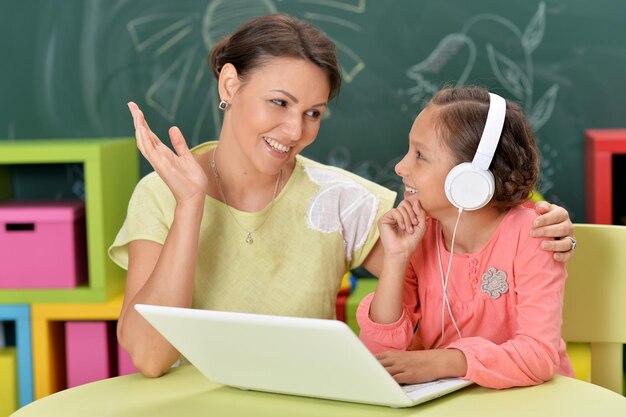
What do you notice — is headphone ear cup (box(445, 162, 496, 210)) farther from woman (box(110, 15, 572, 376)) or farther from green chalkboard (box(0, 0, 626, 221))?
green chalkboard (box(0, 0, 626, 221))

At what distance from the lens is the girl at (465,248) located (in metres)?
1.52

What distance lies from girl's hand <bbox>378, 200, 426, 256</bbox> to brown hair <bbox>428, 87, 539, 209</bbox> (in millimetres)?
113

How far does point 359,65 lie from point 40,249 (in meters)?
1.06

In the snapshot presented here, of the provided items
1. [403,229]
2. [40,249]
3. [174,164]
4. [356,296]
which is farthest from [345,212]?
[40,249]

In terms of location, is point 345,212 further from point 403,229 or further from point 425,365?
point 425,365

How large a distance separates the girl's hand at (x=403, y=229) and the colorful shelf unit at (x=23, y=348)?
1348 mm

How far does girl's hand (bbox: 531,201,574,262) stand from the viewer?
1.51 m

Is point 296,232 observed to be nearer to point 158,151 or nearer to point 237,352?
point 158,151

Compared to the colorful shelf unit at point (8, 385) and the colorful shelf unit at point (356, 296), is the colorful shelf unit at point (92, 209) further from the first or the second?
the colorful shelf unit at point (356, 296)

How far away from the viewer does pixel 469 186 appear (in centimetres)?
153

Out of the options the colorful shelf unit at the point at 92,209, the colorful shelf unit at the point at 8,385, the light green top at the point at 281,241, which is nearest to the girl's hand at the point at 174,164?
the light green top at the point at 281,241

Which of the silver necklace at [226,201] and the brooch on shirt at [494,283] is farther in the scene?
the silver necklace at [226,201]

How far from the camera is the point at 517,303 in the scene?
1.56m

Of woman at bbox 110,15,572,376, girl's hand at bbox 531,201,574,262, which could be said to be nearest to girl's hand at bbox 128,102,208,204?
woman at bbox 110,15,572,376
